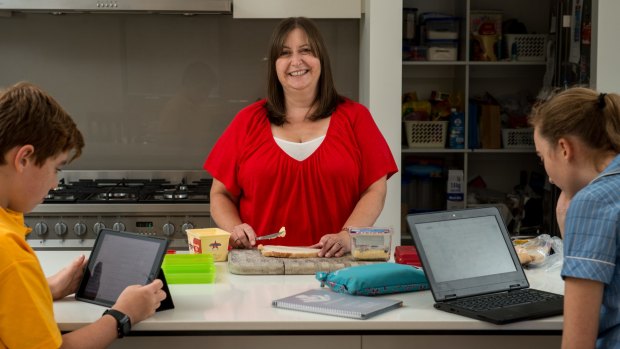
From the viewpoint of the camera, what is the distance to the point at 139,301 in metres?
1.86

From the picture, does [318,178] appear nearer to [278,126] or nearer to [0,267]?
[278,126]

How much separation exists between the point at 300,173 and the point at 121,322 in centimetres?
120

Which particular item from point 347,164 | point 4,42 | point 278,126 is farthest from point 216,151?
point 4,42

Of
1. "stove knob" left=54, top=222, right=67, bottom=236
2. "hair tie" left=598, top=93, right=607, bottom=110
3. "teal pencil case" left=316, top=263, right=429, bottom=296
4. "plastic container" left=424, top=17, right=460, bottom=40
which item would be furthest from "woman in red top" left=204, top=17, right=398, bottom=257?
"plastic container" left=424, top=17, right=460, bottom=40

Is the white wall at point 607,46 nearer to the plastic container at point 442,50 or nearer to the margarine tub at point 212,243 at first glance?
the plastic container at point 442,50

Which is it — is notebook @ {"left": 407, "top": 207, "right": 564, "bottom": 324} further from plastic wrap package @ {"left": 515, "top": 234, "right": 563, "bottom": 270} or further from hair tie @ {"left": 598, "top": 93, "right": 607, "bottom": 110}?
hair tie @ {"left": 598, "top": 93, "right": 607, "bottom": 110}

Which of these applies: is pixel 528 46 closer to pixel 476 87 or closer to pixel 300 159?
pixel 476 87

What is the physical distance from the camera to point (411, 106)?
483 cm

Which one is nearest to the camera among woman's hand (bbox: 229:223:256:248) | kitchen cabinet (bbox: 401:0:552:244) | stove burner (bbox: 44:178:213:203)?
woman's hand (bbox: 229:223:256:248)

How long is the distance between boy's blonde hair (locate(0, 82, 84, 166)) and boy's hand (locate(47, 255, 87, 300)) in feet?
1.39

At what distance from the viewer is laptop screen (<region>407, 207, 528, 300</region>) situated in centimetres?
205

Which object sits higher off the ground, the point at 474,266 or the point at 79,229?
the point at 474,266

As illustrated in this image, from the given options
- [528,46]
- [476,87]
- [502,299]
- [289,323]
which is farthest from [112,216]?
[528,46]

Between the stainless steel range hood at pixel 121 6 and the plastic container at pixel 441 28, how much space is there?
137cm
